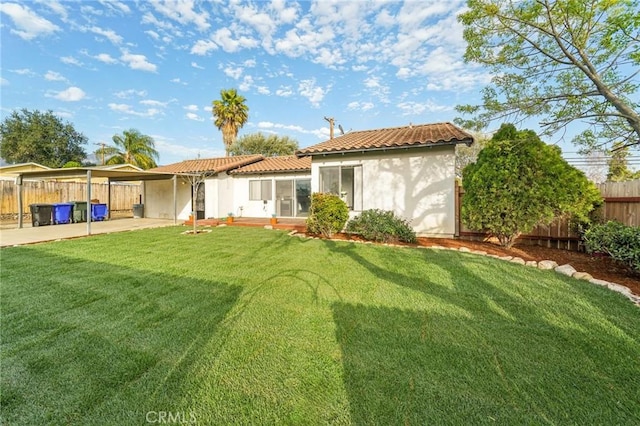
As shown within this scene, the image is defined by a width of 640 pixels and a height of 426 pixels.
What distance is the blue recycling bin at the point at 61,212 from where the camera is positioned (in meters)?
13.3

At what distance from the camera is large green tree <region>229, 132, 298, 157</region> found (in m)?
31.3

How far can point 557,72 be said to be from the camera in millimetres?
6438

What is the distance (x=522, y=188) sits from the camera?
20.8 ft

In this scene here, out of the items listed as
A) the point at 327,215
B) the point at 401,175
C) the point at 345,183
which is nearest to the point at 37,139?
the point at 345,183

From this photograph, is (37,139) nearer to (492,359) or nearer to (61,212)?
(61,212)

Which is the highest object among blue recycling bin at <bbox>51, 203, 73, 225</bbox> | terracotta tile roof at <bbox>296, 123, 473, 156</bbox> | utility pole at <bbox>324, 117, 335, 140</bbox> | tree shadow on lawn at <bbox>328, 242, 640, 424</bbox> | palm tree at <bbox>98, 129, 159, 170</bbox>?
palm tree at <bbox>98, 129, 159, 170</bbox>

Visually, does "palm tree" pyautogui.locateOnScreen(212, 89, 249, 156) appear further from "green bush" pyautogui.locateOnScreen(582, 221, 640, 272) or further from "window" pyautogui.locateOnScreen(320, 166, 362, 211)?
"green bush" pyautogui.locateOnScreen(582, 221, 640, 272)

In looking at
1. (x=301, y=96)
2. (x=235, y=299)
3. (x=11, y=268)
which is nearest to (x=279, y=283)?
(x=235, y=299)

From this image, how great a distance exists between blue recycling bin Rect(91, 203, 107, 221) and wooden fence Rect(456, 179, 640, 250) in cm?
1864

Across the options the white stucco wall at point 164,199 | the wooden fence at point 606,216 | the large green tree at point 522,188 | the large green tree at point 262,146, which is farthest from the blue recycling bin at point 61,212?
the large green tree at point 262,146

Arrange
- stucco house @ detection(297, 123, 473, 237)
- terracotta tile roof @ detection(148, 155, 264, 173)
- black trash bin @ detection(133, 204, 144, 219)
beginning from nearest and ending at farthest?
stucco house @ detection(297, 123, 473, 237), terracotta tile roof @ detection(148, 155, 264, 173), black trash bin @ detection(133, 204, 144, 219)

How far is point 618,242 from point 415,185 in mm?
4974

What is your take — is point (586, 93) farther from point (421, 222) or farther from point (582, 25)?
point (421, 222)

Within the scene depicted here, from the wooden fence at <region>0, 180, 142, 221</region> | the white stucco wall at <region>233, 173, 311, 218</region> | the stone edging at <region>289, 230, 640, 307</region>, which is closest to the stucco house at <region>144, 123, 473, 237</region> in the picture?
the white stucco wall at <region>233, 173, 311, 218</region>
